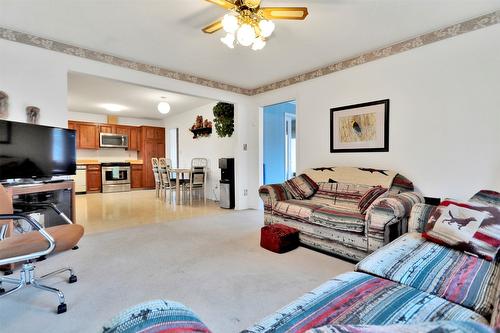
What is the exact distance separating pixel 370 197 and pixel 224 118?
11.9ft

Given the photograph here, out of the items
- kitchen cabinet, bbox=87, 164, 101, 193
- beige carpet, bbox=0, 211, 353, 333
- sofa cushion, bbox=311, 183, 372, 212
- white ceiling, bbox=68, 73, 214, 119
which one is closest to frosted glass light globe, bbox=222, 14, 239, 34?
beige carpet, bbox=0, 211, 353, 333

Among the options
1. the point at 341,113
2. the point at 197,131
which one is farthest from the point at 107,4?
the point at 197,131

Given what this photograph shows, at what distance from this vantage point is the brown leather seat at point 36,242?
5.22 feet

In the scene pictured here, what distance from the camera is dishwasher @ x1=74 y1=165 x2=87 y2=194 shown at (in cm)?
710

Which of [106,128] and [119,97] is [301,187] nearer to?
[119,97]

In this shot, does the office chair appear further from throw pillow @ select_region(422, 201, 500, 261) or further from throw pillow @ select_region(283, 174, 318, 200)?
throw pillow @ select_region(422, 201, 500, 261)

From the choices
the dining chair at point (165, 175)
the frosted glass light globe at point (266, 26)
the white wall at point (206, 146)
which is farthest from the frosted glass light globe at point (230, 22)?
the dining chair at point (165, 175)

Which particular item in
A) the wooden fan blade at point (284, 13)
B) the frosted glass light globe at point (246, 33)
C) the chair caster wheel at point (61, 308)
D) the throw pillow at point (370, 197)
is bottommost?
the chair caster wheel at point (61, 308)

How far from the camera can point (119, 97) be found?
5.71 meters

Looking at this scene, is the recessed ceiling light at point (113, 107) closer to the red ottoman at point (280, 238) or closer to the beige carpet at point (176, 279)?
the beige carpet at point (176, 279)

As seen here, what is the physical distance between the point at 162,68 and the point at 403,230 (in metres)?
3.86

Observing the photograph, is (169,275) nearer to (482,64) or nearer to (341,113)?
(341,113)

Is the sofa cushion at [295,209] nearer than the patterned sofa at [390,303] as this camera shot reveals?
No

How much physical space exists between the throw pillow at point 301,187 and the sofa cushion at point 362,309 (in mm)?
2262
